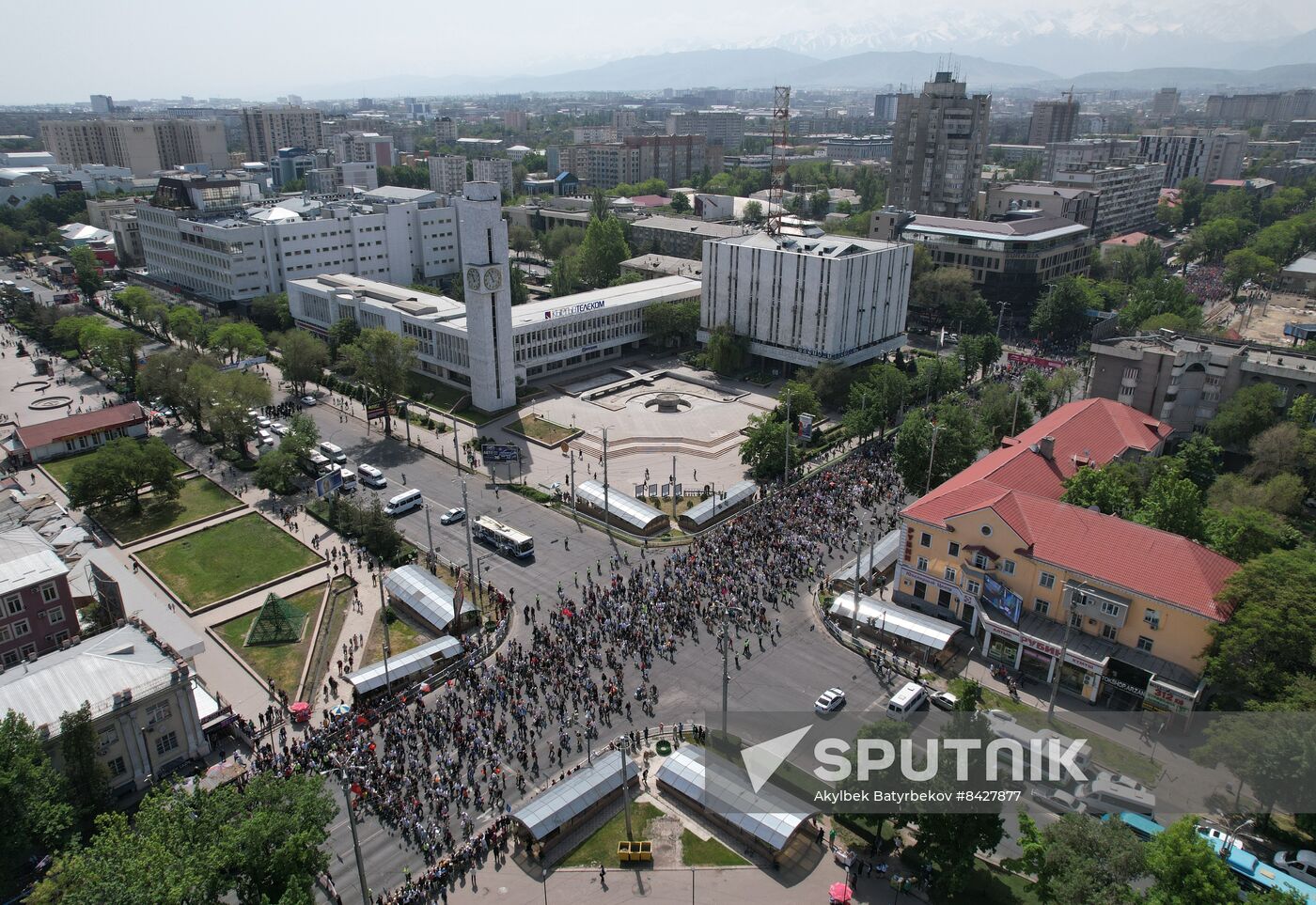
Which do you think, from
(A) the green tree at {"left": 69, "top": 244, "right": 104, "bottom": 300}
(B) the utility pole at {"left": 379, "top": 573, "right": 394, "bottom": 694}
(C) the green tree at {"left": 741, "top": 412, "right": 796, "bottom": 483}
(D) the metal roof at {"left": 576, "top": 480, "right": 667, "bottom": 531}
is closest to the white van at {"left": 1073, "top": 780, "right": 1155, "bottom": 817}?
(B) the utility pole at {"left": 379, "top": 573, "right": 394, "bottom": 694}

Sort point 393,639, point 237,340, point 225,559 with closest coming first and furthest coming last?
point 393,639 → point 225,559 → point 237,340

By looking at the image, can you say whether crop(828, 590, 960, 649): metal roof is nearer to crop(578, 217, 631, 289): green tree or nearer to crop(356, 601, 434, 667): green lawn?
crop(356, 601, 434, 667): green lawn

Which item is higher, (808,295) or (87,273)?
(808,295)

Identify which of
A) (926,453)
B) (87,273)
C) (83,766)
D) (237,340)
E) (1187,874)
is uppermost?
(87,273)

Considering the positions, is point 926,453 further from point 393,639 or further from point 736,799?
point 393,639

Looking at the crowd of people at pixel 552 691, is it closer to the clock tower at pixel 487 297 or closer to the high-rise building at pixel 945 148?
the clock tower at pixel 487 297

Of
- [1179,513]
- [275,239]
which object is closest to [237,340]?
[275,239]
